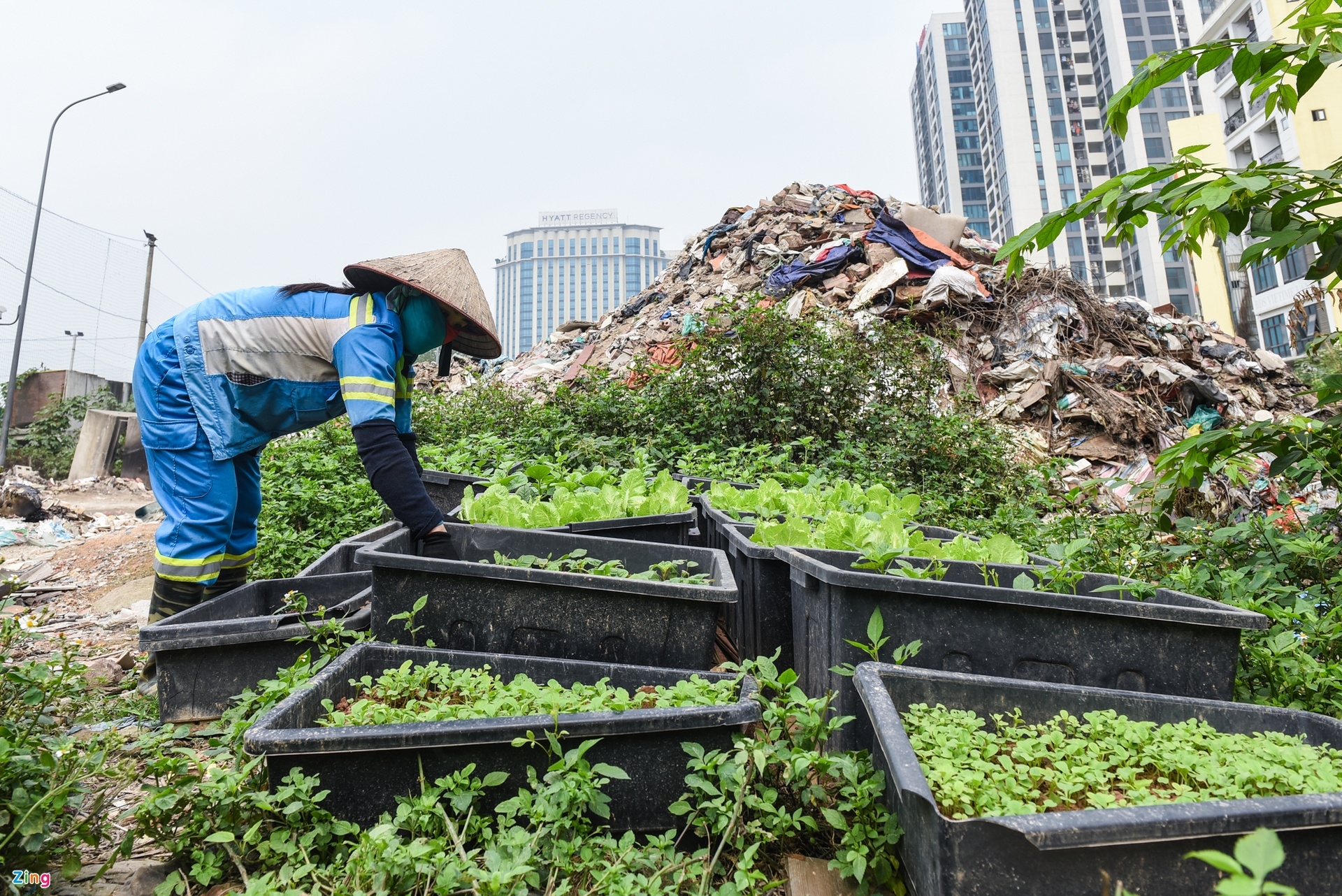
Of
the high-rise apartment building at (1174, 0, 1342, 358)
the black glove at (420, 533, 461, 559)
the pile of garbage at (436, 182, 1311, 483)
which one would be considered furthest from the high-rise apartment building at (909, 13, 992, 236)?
the black glove at (420, 533, 461, 559)

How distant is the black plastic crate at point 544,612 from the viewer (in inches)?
65.7

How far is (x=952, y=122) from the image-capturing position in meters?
64.1

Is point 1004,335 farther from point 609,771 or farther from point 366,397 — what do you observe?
point 609,771

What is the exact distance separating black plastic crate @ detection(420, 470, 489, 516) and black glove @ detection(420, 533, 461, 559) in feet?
4.56

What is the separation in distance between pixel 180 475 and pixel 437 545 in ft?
3.74

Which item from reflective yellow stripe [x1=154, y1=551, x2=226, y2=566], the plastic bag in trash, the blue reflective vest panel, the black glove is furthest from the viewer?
the plastic bag in trash

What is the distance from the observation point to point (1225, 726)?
4.33 ft

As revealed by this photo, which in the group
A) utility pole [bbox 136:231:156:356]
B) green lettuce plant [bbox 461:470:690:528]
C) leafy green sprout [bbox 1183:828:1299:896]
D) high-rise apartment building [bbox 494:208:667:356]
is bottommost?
leafy green sprout [bbox 1183:828:1299:896]

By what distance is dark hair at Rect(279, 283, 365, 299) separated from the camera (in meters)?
2.63

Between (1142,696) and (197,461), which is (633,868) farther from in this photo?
(197,461)

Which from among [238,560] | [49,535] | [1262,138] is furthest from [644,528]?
[1262,138]

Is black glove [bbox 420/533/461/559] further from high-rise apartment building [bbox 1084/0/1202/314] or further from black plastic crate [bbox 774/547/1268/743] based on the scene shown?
high-rise apartment building [bbox 1084/0/1202/314]

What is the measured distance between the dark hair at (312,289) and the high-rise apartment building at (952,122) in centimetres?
6437

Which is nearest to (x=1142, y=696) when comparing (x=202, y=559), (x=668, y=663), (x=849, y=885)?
(x=849, y=885)
